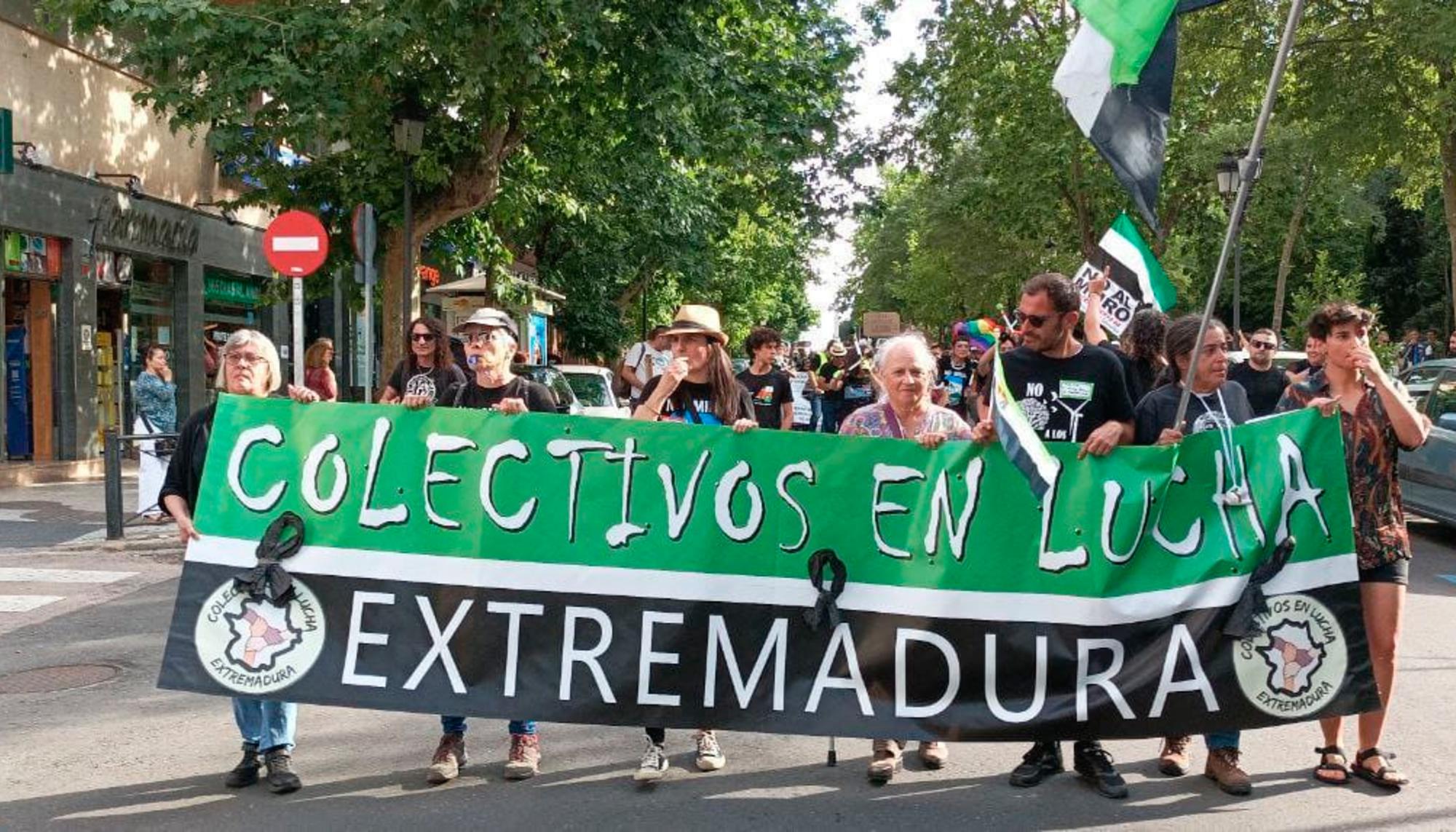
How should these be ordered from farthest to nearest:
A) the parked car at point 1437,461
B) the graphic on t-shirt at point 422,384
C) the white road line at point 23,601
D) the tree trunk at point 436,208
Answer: the tree trunk at point 436,208, the parked car at point 1437,461, the white road line at point 23,601, the graphic on t-shirt at point 422,384

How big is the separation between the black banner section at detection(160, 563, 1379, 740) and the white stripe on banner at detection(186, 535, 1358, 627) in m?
0.03

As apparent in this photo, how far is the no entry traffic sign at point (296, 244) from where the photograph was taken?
12.8m

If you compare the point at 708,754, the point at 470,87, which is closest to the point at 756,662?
the point at 708,754

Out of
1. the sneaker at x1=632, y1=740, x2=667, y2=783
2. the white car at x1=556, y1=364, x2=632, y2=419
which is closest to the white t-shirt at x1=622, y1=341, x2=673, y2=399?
the white car at x1=556, y1=364, x2=632, y2=419

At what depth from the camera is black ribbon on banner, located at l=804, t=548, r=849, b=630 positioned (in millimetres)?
4793

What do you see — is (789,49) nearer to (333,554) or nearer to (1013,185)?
(1013,185)

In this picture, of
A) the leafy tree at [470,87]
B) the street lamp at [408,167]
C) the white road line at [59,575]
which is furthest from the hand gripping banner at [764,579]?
the street lamp at [408,167]

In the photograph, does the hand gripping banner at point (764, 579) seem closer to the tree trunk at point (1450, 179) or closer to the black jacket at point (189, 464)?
the black jacket at point (189, 464)

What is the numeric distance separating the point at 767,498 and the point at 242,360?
2.13m

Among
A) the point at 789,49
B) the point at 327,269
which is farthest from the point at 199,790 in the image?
the point at 789,49

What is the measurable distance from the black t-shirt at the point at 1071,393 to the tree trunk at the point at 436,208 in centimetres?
1166

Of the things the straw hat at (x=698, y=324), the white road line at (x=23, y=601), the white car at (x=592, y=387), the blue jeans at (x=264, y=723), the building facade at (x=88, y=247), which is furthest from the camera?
the white car at (x=592, y=387)

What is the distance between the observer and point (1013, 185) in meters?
28.8

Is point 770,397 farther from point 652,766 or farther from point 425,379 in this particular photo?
point 652,766
